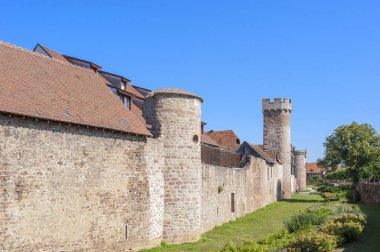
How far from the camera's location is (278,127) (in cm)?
4900

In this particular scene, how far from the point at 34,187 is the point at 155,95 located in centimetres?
788

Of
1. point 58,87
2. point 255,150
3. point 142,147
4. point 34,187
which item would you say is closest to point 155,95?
point 142,147

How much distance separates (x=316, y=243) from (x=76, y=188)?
836 cm

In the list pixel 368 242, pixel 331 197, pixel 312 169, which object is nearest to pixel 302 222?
pixel 368 242

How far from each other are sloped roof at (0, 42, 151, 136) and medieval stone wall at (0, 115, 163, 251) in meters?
0.40

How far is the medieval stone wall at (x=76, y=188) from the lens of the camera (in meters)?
12.6

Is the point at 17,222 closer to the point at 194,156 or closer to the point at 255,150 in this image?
the point at 194,156

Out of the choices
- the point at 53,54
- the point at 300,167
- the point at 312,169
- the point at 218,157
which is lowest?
the point at 218,157

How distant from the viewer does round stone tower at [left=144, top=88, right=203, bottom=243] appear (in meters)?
18.9

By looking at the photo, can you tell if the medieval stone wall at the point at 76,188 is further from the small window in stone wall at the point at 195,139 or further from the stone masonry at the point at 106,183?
the small window in stone wall at the point at 195,139

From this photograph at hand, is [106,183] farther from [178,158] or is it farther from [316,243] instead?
[316,243]

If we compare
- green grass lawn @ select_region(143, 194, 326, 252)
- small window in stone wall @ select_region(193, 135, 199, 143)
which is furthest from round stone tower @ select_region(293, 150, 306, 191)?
small window in stone wall @ select_region(193, 135, 199, 143)

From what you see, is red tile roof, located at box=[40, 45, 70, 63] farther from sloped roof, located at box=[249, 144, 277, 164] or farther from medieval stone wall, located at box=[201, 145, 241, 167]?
sloped roof, located at box=[249, 144, 277, 164]

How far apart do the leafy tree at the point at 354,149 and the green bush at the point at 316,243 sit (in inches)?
1082
